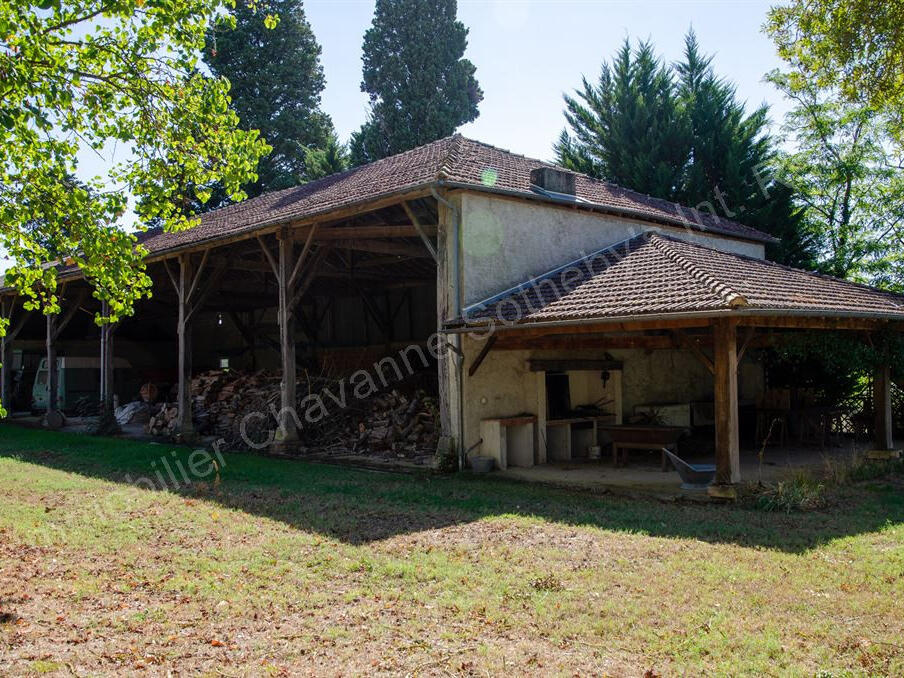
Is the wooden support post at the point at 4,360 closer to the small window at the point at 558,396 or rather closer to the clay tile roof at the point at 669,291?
the small window at the point at 558,396

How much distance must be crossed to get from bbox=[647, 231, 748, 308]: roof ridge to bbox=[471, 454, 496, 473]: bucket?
3.98 meters

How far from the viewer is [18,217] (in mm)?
6668

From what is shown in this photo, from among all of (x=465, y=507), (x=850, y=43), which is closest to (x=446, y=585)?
(x=465, y=507)

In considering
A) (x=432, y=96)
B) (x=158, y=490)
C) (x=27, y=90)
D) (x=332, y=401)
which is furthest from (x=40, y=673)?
(x=432, y=96)

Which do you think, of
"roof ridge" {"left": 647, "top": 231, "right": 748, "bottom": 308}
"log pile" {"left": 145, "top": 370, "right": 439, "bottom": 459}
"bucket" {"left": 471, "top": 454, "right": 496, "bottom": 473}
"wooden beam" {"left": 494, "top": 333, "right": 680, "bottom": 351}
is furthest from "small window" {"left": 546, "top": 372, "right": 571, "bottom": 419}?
"roof ridge" {"left": 647, "top": 231, "right": 748, "bottom": 308}

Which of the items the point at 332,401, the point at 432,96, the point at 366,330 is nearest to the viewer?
the point at 332,401

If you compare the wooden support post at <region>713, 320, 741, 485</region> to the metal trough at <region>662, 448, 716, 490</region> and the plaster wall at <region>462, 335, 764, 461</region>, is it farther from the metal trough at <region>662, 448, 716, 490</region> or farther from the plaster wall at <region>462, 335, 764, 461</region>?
the plaster wall at <region>462, 335, 764, 461</region>

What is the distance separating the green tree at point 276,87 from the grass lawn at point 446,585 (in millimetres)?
24695

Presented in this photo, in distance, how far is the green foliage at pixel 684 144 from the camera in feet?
72.5

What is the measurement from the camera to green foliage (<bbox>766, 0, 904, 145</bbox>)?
36.2 feet

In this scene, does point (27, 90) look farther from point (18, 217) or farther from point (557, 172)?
point (557, 172)

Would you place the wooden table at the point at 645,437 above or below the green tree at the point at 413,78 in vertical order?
below

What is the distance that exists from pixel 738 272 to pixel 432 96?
76.6 feet

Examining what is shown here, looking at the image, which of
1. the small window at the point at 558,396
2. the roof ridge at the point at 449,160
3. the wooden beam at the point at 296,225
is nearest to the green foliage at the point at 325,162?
the wooden beam at the point at 296,225
